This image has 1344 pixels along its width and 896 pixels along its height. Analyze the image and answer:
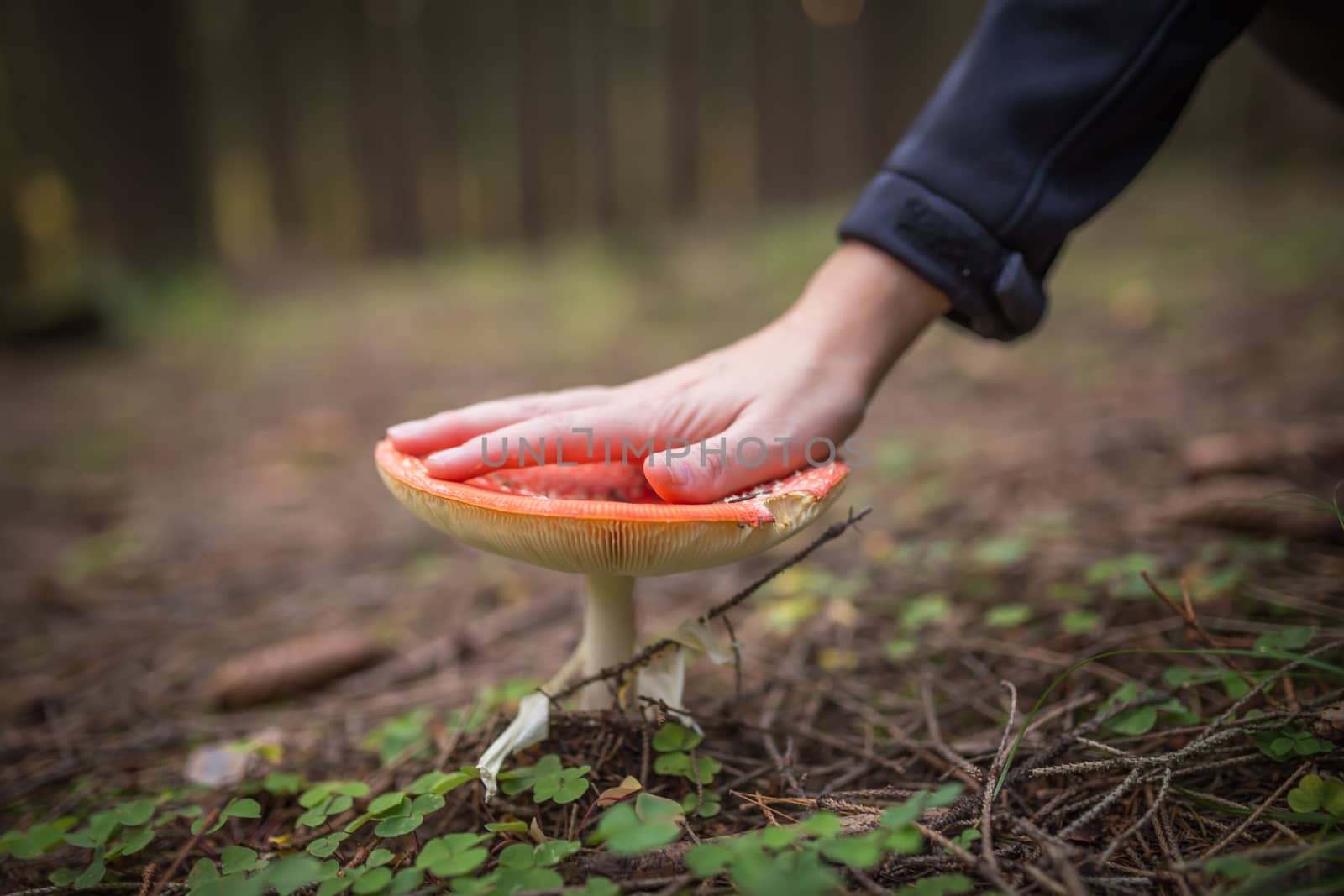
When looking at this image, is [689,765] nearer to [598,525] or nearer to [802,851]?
[802,851]

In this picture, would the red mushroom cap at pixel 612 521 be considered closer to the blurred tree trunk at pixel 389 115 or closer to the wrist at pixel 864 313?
the wrist at pixel 864 313

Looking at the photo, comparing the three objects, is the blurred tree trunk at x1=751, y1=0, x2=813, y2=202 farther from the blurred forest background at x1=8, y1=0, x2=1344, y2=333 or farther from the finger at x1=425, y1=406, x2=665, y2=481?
the finger at x1=425, y1=406, x2=665, y2=481

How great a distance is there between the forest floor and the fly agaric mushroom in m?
0.11

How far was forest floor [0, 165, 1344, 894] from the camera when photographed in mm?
1105

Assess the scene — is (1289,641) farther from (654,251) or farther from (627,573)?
(654,251)

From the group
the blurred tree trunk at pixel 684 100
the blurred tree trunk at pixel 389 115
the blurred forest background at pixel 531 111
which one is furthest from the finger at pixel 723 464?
the blurred tree trunk at pixel 389 115

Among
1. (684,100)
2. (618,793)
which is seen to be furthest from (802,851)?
(684,100)

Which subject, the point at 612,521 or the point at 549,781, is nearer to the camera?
the point at 612,521

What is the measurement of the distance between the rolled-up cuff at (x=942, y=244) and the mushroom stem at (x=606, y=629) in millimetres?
787

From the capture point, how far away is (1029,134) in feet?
4.70

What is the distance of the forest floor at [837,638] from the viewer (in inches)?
43.5

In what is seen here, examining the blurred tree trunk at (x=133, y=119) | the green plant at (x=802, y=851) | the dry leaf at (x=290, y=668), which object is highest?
the blurred tree trunk at (x=133, y=119)

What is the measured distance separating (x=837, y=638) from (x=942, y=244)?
98cm

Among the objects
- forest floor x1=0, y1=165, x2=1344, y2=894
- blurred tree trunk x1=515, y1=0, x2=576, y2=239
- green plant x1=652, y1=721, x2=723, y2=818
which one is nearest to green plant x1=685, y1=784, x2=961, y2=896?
forest floor x1=0, y1=165, x2=1344, y2=894
